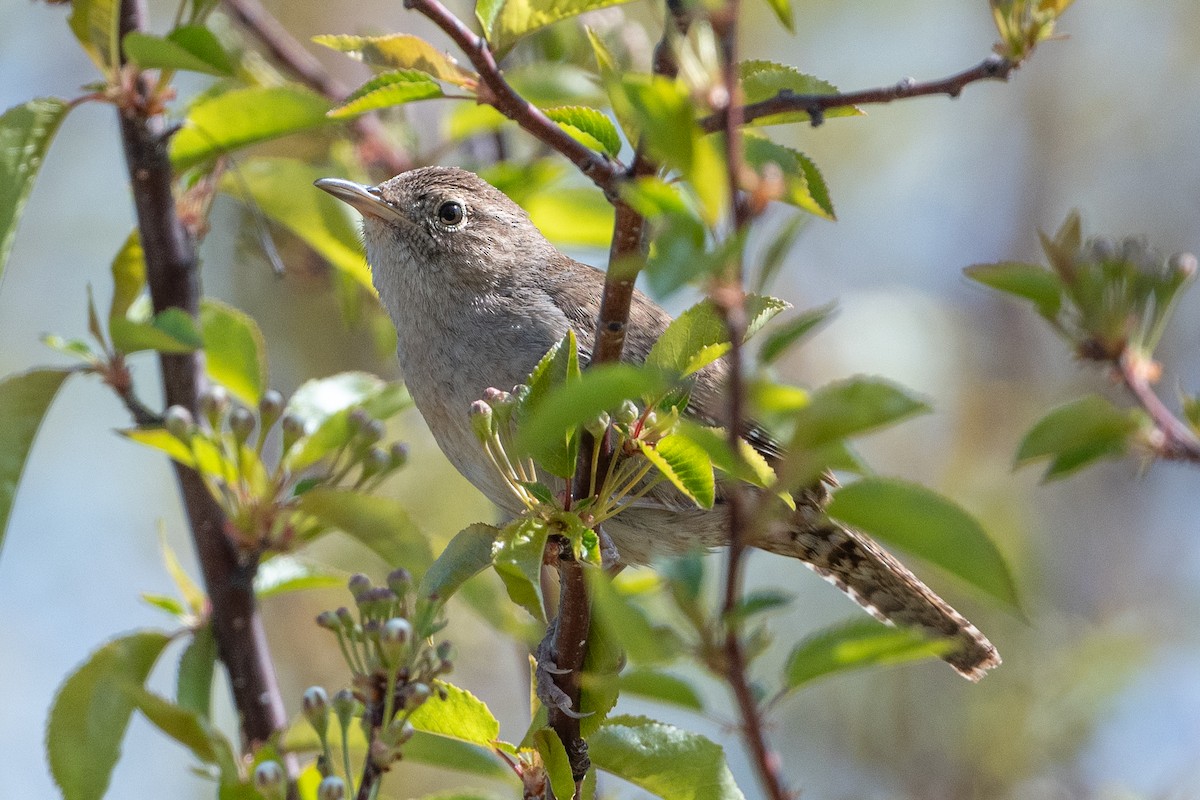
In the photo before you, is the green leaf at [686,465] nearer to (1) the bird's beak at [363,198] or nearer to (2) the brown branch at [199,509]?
(2) the brown branch at [199,509]

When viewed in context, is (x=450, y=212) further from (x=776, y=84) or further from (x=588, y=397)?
(x=588, y=397)

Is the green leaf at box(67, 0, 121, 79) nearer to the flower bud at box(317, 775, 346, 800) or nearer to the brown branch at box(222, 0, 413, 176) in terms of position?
the brown branch at box(222, 0, 413, 176)

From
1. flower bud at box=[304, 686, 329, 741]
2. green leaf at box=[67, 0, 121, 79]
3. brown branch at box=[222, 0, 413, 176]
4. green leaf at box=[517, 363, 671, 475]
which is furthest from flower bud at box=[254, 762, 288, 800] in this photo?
brown branch at box=[222, 0, 413, 176]

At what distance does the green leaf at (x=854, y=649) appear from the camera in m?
1.86

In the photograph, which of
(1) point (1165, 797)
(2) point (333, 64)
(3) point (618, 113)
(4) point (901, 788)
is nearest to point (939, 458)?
(4) point (901, 788)

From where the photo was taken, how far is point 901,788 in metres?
6.69

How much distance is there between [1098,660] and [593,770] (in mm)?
3213

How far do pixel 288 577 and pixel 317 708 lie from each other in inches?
53.7

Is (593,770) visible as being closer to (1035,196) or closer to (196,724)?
(196,724)

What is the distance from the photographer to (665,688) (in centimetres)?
207

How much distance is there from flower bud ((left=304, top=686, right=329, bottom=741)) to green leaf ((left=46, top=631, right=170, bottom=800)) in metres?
0.85

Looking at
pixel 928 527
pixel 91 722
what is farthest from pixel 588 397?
pixel 91 722

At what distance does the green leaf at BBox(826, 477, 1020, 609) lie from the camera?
61.6 inches

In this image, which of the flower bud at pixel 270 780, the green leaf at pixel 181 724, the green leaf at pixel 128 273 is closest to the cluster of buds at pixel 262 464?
the green leaf at pixel 128 273
